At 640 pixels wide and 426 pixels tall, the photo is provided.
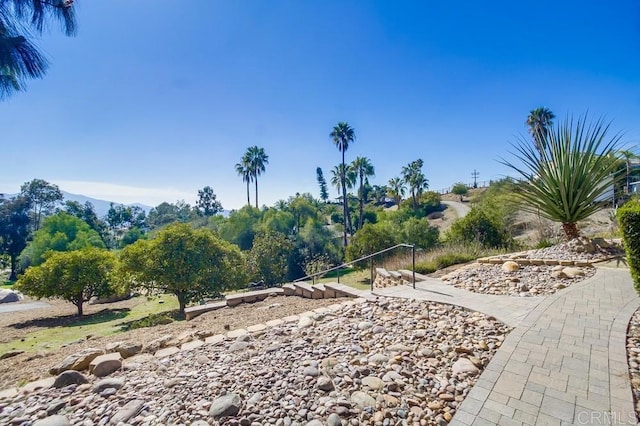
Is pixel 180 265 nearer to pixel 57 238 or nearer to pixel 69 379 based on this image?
pixel 69 379

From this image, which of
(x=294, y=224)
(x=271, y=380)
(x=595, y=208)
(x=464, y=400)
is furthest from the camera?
(x=294, y=224)

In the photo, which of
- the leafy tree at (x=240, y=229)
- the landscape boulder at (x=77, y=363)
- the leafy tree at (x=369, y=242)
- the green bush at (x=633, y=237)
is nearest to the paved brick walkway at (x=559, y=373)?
the green bush at (x=633, y=237)

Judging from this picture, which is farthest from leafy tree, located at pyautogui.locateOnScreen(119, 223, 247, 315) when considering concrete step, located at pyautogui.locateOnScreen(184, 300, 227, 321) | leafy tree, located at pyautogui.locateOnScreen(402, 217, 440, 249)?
leafy tree, located at pyautogui.locateOnScreen(402, 217, 440, 249)

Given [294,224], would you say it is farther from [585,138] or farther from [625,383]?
[625,383]

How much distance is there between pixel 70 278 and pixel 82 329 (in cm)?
365

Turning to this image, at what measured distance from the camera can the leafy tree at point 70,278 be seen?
12.0 meters

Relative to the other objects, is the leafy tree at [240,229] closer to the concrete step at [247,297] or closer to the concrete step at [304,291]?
the concrete step at [247,297]

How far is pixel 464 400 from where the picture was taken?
2262mm

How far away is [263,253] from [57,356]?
41.3ft

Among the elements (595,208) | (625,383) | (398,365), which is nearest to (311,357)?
(398,365)

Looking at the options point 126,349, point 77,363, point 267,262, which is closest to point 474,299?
point 126,349

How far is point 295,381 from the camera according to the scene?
2.55 m

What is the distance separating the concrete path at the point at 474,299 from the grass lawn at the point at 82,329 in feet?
24.9

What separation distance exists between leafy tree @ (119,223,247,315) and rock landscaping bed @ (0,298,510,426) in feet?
25.2
